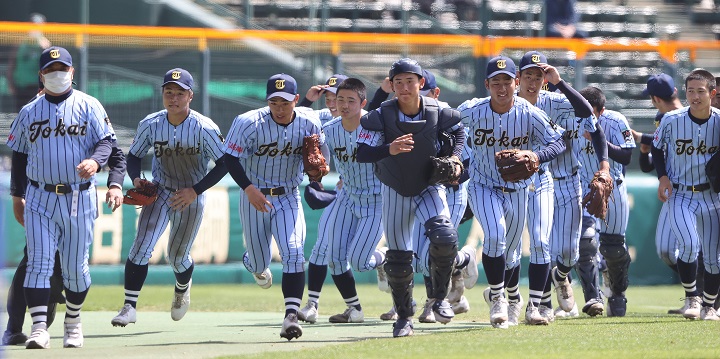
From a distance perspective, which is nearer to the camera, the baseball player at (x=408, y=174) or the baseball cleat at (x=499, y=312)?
the baseball player at (x=408, y=174)

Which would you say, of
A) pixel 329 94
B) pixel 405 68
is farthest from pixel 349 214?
pixel 405 68

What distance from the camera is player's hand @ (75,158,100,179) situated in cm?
850

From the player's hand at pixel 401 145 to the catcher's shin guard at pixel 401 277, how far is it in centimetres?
93

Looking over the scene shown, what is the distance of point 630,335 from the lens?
9195 millimetres

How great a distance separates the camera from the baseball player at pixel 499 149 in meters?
9.78

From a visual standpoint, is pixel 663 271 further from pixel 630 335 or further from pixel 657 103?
pixel 630 335

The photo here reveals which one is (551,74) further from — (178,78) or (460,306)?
(178,78)

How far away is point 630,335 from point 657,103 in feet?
12.7

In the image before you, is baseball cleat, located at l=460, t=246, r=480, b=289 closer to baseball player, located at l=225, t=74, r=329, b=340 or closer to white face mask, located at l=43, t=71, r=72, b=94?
baseball player, located at l=225, t=74, r=329, b=340

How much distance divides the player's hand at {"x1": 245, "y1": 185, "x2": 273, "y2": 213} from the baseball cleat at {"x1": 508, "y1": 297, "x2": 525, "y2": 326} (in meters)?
2.24

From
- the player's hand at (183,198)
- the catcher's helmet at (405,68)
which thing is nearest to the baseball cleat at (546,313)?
the catcher's helmet at (405,68)

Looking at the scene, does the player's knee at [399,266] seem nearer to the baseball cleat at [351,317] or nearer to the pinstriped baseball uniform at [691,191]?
the baseball cleat at [351,317]

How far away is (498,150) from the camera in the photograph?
9.98 metres

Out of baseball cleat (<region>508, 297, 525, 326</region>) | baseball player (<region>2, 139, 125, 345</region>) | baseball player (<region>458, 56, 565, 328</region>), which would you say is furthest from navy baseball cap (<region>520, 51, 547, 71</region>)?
baseball player (<region>2, 139, 125, 345</region>)
